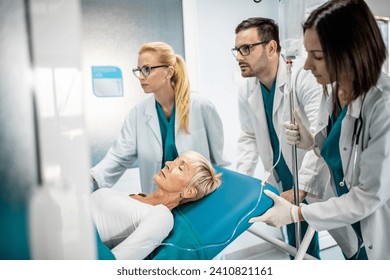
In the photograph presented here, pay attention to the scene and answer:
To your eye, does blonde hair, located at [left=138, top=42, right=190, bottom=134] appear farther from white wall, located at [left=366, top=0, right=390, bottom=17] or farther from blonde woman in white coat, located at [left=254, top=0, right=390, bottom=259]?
white wall, located at [left=366, top=0, right=390, bottom=17]

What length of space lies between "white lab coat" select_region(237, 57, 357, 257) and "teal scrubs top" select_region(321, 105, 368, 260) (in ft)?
0.09

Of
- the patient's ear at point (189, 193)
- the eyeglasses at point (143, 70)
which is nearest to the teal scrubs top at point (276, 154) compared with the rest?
the patient's ear at point (189, 193)

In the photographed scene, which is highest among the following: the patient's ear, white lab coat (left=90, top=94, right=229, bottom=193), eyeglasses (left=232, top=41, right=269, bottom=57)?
eyeglasses (left=232, top=41, right=269, bottom=57)

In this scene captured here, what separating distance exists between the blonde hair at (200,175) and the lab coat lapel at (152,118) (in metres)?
0.13

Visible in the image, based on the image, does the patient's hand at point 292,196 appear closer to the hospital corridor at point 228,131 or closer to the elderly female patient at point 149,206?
the hospital corridor at point 228,131

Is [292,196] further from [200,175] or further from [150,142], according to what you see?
[150,142]

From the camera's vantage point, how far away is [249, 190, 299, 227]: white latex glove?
4.60 ft

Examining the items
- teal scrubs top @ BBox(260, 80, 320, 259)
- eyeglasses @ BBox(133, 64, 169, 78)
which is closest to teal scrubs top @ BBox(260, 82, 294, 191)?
teal scrubs top @ BBox(260, 80, 320, 259)

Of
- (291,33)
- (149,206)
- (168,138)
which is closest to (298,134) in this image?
(291,33)

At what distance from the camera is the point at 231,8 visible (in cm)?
139

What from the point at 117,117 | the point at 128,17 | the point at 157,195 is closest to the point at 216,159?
the point at 157,195

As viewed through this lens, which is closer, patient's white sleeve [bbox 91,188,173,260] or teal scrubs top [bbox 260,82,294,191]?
patient's white sleeve [bbox 91,188,173,260]

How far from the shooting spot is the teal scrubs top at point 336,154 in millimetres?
1357
